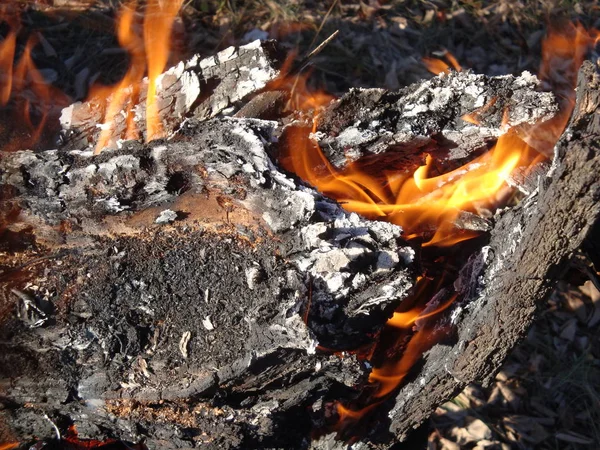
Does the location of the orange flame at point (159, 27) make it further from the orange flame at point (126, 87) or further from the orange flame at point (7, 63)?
the orange flame at point (7, 63)

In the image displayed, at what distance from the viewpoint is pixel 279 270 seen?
5.47 feet

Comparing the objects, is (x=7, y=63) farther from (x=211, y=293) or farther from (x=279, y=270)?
(x=279, y=270)

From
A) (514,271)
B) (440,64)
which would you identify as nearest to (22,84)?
(440,64)

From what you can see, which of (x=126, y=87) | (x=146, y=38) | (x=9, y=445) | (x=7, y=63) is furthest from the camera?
(x=146, y=38)

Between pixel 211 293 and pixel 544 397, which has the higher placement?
pixel 211 293

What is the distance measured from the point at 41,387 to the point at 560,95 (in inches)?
129

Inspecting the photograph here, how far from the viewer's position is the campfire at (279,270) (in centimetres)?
162

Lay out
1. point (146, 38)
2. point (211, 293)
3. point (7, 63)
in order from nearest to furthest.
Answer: point (211, 293) < point (7, 63) < point (146, 38)

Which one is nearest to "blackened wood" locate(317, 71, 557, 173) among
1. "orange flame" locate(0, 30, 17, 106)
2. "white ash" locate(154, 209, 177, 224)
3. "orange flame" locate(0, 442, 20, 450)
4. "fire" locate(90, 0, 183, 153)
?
"white ash" locate(154, 209, 177, 224)

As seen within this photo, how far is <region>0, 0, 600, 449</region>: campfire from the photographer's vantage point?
1616 mm

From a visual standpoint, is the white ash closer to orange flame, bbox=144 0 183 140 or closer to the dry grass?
orange flame, bbox=144 0 183 140

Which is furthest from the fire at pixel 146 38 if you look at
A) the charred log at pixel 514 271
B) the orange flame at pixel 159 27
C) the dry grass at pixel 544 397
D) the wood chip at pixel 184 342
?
the dry grass at pixel 544 397

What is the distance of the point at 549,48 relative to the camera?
3822 millimetres

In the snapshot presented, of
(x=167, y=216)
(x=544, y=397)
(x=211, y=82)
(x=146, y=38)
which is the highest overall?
(x=146, y=38)
